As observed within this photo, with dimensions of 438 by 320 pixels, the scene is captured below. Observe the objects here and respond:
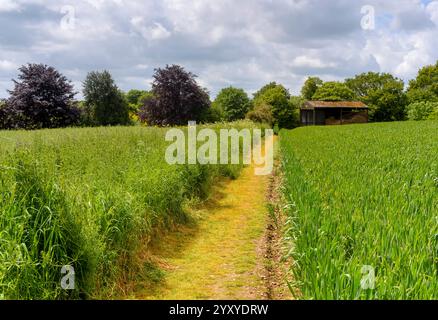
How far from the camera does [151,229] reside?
243 inches

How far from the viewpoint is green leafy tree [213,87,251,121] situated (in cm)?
5725

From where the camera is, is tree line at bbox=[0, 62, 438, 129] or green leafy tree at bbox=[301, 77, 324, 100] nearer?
tree line at bbox=[0, 62, 438, 129]

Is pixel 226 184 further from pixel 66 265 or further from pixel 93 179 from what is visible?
pixel 66 265

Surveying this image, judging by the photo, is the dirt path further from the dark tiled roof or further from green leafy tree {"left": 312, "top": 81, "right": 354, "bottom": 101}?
green leafy tree {"left": 312, "top": 81, "right": 354, "bottom": 101}

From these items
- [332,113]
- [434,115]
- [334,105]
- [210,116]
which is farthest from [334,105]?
[210,116]

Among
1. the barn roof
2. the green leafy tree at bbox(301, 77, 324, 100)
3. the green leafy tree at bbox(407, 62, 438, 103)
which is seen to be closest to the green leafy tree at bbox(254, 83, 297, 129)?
the barn roof

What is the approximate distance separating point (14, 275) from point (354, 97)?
71470mm

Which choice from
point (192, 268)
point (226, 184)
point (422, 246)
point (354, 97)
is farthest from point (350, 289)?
point (354, 97)

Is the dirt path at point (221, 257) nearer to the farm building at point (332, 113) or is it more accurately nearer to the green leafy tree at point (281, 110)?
the green leafy tree at point (281, 110)

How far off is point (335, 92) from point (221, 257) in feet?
213

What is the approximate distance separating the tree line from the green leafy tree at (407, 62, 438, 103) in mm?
158

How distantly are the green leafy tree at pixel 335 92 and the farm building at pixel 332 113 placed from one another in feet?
31.2

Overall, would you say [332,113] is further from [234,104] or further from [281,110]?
[234,104]

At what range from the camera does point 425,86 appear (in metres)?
65.3
